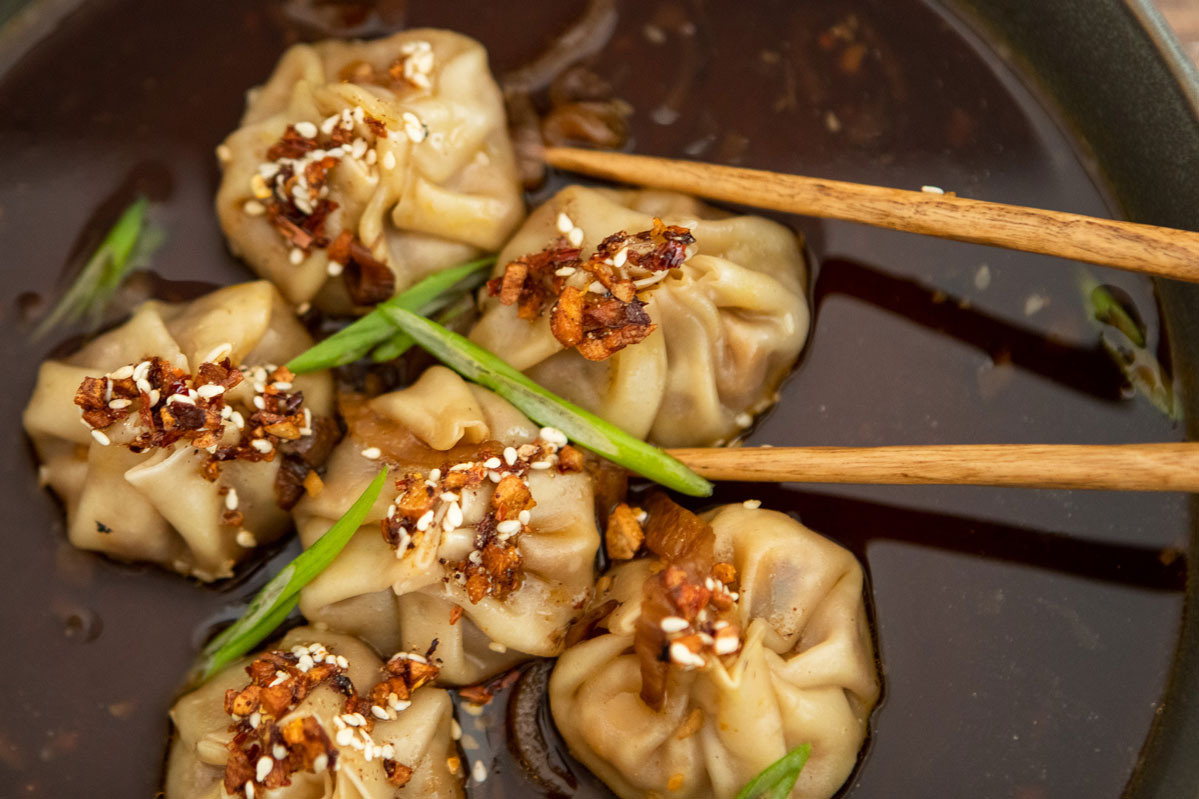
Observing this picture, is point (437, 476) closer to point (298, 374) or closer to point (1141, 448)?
point (298, 374)

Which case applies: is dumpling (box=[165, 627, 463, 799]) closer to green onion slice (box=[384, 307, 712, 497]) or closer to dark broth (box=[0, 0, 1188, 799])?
dark broth (box=[0, 0, 1188, 799])

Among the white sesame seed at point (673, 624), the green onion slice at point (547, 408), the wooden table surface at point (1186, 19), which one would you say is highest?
the wooden table surface at point (1186, 19)

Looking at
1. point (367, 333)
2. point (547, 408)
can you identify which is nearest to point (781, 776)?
point (547, 408)

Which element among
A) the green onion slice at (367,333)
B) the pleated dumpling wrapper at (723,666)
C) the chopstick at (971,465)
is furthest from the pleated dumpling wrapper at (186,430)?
the chopstick at (971,465)

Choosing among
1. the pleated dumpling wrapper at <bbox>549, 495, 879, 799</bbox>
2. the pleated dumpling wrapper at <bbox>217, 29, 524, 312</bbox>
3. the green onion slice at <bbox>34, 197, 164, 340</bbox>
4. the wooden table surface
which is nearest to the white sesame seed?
the pleated dumpling wrapper at <bbox>549, 495, 879, 799</bbox>

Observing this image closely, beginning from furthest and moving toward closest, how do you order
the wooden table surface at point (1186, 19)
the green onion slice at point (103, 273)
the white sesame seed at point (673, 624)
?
the wooden table surface at point (1186, 19) → the green onion slice at point (103, 273) → the white sesame seed at point (673, 624)

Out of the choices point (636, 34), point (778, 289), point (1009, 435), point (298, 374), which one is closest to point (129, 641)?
point (298, 374)

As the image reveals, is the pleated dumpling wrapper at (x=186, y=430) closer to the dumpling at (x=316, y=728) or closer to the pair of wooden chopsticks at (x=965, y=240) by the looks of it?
the dumpling at (x=316, y=728)
